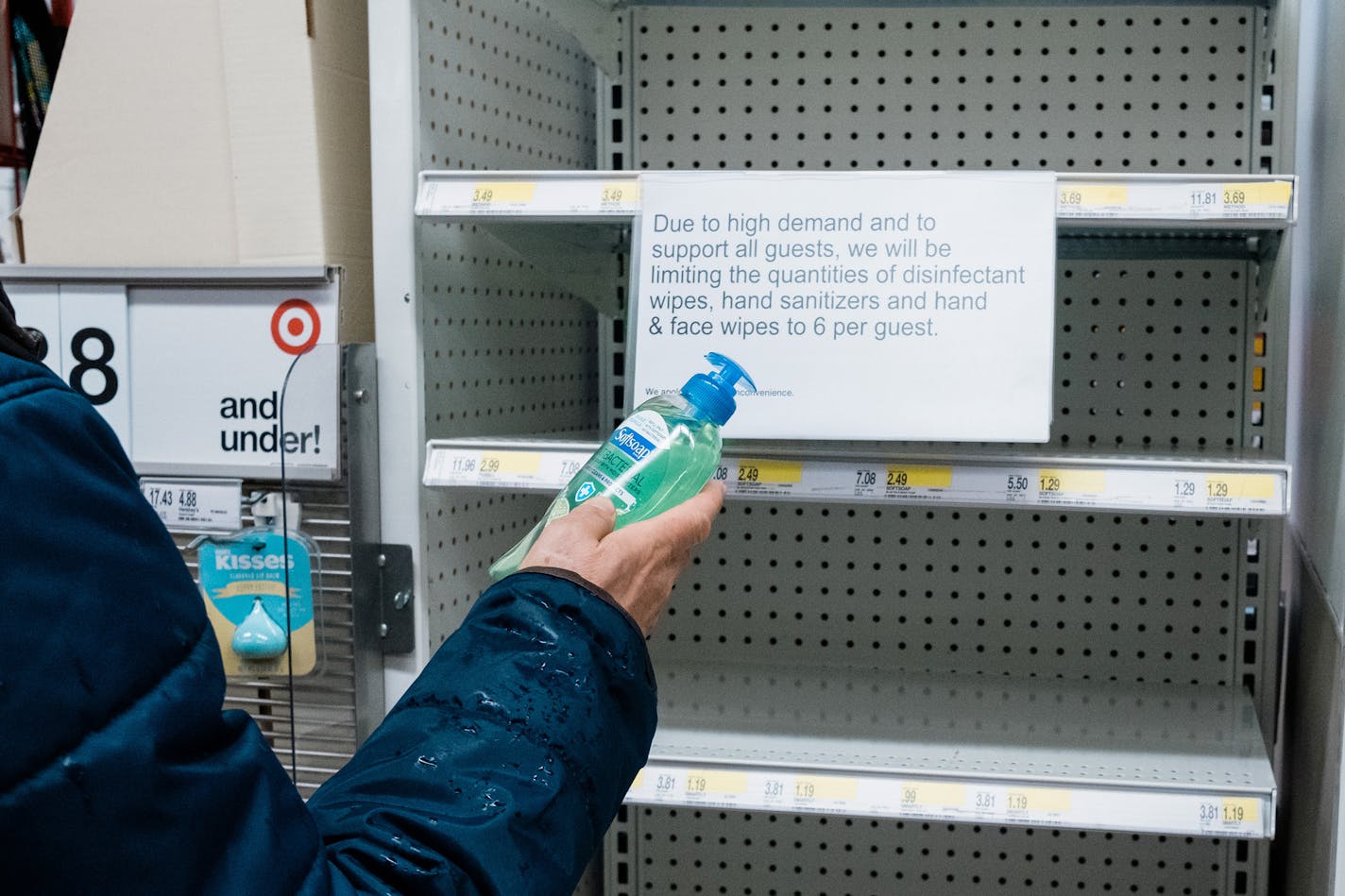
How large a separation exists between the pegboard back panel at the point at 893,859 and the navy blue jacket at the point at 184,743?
123cm

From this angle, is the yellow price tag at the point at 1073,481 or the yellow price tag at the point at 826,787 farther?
the yellow price tag at the point at 826,787

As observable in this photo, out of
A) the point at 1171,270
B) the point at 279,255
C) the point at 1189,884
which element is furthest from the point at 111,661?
the point at 1189,884

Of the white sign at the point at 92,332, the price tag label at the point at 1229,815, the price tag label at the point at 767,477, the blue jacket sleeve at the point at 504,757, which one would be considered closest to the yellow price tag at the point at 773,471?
the price tag label at the point at 767,477

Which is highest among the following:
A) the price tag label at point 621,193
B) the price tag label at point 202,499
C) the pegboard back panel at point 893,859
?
the price tag label at point 621,193

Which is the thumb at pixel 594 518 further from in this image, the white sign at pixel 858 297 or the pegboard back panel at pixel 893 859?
the pegboard back panel at pixel 893 859

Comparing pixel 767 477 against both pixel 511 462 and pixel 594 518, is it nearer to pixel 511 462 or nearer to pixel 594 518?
pixel 511 462

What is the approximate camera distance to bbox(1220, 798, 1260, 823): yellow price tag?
1.37 m

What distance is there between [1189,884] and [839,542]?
75cm

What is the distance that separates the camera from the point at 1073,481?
1338mm

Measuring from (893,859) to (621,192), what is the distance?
3.99 ft

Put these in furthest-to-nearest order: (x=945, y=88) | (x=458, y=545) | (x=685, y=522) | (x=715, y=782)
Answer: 1. (x=945, y=88)
2. (x=458, y=545)
3. (x=715, y=782)
4. (x=685, y=522)

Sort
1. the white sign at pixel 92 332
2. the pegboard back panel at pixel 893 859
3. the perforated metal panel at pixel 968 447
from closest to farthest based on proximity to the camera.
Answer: the white sign at pixel 92 332
the perforated metal panel at pixel 968 447
the pegboard back panel at pixel 893 859

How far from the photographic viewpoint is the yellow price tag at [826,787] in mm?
1453

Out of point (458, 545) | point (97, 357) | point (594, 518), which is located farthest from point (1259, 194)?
point (97, 357)
